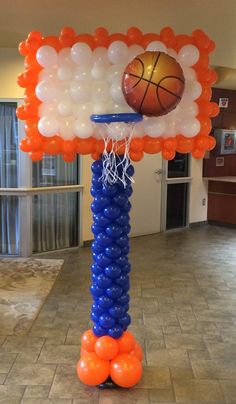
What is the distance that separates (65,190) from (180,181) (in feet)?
7.49

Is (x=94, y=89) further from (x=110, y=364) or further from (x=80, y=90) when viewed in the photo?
(x=110, y=364)

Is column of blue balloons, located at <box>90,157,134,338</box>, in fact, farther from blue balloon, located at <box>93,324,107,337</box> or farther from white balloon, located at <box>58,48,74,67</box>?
white balloon, located at <box>58,48,74,67</box>

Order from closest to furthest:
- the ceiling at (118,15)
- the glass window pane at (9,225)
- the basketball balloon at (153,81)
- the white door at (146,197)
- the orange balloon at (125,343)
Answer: the basketball balloon at (153,81) → the orange balloon at (125,343) → the ceiling at (118,15) → the glass window pane at (9,225) → the white door at (146,197)

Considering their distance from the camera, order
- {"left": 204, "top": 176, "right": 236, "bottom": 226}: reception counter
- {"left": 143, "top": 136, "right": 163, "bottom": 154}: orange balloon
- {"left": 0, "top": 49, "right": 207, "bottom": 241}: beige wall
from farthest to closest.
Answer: {"left": 204, "top": 176, "right": 236, "bottom": 226}: reception counter → {"left": 0, "top": 49, "right": 207, "bottom": 241}: beige wall → {"left": 143, "top": 136, "right": 163, "bottom": 154}: orange balloon

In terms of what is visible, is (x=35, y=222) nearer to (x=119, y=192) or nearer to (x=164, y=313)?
(x=164, y=313)

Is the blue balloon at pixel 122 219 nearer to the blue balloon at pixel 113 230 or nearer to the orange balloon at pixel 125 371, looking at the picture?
the blue balloon at pixel 113 230

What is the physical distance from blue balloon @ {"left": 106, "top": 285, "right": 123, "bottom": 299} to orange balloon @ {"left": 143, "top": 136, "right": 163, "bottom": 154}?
838 millimetres

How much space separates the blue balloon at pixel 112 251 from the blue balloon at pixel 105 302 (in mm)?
253

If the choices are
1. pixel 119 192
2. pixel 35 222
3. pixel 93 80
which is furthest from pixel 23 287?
pixel 93 80

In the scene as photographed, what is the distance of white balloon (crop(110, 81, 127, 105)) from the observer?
85.9 inches

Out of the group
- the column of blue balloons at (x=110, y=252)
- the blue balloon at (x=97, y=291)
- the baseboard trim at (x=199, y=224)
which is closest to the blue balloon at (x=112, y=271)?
the column of blue balloons at (x=110, y=252)

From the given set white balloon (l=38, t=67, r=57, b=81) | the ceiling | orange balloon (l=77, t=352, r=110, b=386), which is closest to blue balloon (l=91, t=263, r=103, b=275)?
orange balloon (l=77, t=352, r=110, b=386)

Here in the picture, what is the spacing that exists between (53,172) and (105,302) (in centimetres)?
327

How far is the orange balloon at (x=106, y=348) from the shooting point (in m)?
2.45
